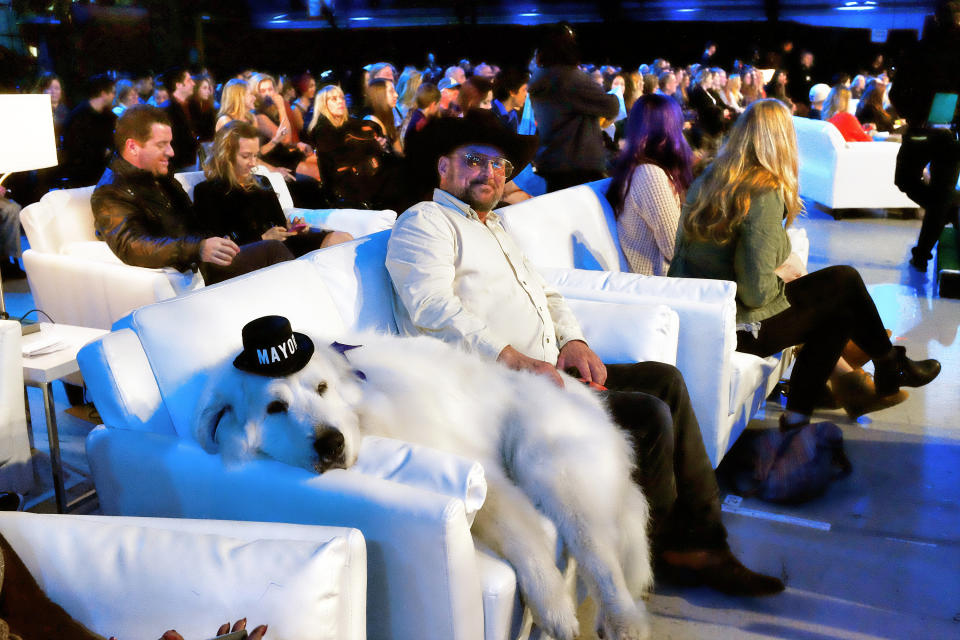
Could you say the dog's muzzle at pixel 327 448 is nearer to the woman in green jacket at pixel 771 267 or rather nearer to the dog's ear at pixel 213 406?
the dog's ear at pixel 213 406

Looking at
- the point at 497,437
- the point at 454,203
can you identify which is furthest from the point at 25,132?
the point at 497,437

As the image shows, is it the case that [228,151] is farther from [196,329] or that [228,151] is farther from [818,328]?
[818,328]

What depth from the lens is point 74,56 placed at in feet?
29.3

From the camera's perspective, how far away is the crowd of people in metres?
2.17

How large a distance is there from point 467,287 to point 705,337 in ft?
2.72

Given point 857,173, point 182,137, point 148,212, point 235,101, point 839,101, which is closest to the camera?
point 148,212

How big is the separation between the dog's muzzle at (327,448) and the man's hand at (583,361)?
952mm

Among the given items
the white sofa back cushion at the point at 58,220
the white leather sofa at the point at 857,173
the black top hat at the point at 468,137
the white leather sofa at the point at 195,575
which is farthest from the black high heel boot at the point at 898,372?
the white leather sofa at the point at 857,173

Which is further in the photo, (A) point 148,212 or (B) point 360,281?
(A) point 148,212

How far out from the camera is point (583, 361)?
2322 millimetres

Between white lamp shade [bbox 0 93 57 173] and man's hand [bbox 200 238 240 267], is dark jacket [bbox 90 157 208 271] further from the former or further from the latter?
white lamp shade [bbox 0 93 57 173]

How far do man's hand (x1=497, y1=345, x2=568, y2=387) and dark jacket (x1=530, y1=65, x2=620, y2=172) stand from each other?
9.69 ft

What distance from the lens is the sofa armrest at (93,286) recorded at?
318 cm

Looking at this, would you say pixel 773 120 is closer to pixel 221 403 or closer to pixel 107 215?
pixel 221 403
